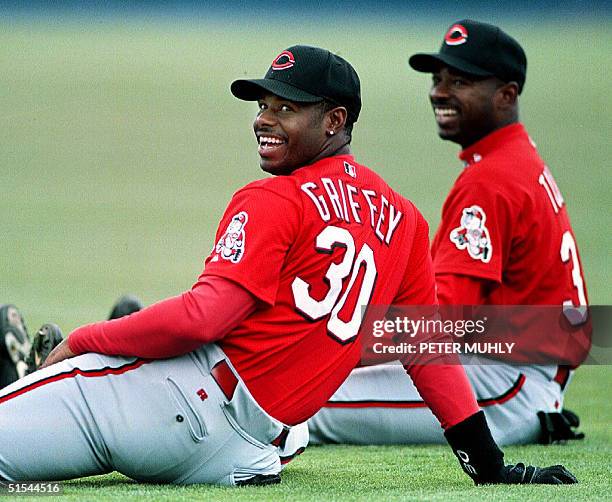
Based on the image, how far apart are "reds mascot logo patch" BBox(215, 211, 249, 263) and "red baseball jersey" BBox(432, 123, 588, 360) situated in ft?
4.34

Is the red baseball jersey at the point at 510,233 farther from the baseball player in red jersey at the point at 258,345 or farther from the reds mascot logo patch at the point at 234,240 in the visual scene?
the reds mascot logo patch at the point at 234,240

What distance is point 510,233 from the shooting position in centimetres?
409

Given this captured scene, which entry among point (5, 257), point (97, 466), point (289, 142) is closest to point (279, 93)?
point (289, 142)

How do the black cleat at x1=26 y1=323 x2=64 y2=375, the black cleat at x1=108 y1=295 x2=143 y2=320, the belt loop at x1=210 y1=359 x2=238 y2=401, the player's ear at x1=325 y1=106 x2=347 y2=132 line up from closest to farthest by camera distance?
the belt loop at x1=210 y1=359 x2=238 y2=401 → the player's ear at x1=325 y1=106 x2=347 y2=132 → the black cleat at x1=26 y1=323 x2=64 y2=375 → the black cleat at x1=108 y1=295 x2=143 y2=320

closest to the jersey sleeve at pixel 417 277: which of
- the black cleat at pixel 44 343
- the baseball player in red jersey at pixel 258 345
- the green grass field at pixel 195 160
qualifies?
the baseball player in red jersey at pixel 258 345

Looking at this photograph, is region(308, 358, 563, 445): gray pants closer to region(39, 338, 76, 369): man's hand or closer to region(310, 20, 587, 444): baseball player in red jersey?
region(310, 20, 587, 444): baseball player in red jersey

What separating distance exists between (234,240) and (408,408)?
144 centimetres

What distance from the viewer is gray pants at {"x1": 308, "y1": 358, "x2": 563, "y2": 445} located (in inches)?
159

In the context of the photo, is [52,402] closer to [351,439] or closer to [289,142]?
[289,142]

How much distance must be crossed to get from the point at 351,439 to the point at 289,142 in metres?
1.36

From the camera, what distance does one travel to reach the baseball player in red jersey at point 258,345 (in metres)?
2.81

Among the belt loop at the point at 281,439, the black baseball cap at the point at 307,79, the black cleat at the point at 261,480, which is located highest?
the black baseball cap at the point at 307,79

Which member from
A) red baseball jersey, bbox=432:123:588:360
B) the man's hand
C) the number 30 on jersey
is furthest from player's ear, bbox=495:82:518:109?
the man's hand

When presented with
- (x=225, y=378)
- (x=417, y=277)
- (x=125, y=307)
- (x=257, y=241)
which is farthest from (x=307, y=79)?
(x=125, y=307)
